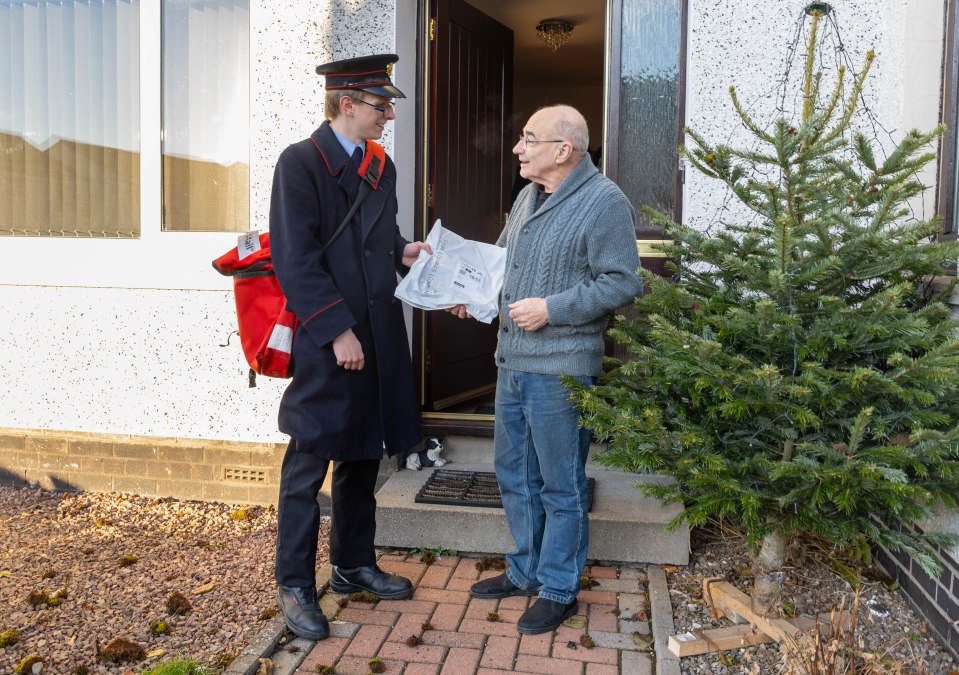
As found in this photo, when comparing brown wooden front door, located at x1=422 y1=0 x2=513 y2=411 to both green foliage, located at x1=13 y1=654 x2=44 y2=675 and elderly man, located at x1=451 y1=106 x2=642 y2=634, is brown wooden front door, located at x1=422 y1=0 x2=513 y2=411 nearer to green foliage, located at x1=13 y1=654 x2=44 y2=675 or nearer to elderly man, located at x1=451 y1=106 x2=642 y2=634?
elderly man, located at x1=451 y1=106 x2=642 y2=634

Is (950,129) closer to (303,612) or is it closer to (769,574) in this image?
(769,574)

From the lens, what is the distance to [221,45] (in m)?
4.84

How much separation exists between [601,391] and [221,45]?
319 centimetres

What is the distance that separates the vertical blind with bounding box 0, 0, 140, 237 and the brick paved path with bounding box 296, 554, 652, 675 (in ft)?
9.57

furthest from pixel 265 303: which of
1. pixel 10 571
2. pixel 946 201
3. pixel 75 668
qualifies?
pixel 946 201

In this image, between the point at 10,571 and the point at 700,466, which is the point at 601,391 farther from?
the point at 10,571

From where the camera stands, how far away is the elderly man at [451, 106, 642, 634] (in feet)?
9.99

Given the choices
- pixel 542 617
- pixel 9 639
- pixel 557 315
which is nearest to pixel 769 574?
pixel 542 617

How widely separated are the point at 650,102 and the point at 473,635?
9.03 ft

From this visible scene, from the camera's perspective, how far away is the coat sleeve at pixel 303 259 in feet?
9.75

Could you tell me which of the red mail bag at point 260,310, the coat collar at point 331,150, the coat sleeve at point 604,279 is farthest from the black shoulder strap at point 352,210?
the coat sleeve at point 604,279

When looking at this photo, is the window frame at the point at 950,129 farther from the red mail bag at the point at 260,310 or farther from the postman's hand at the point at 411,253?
the red mail bag at the point at 260,310

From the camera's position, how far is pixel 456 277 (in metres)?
3.29

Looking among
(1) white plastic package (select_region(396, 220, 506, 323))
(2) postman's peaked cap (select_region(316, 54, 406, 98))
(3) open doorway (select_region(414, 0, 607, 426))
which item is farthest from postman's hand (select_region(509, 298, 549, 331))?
(3) open doorway (select_region(414, 0, 607, 426))
